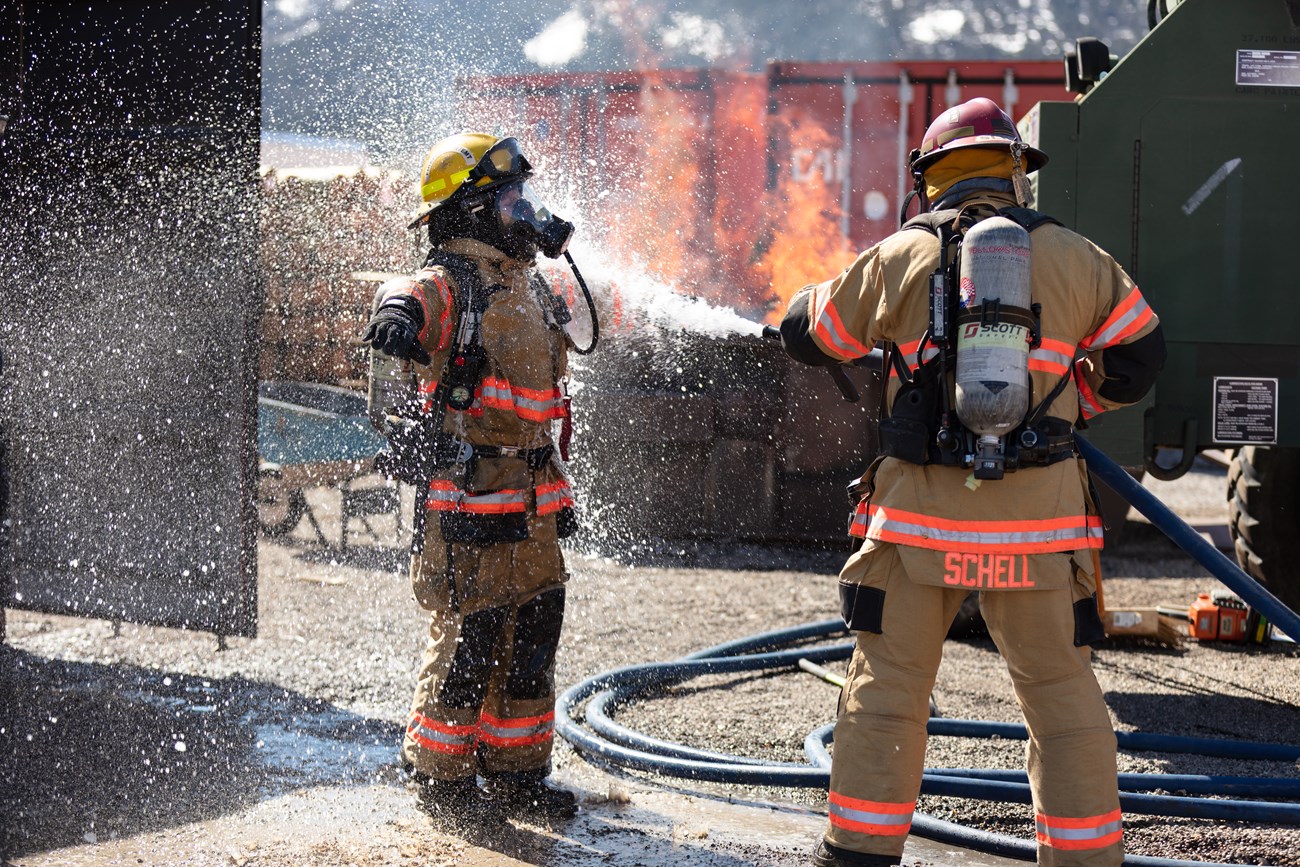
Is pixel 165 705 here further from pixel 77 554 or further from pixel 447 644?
pixel 447 644

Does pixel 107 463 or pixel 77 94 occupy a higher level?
pixel 77 94

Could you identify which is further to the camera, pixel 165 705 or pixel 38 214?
pixel 38 214

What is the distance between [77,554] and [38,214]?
1477 millimetres

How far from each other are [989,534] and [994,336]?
0.47 m

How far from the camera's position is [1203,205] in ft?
17.2

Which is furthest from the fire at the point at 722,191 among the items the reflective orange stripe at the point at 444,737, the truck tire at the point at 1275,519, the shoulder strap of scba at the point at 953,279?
A: the shoulder strap of scba at the point at 953,279

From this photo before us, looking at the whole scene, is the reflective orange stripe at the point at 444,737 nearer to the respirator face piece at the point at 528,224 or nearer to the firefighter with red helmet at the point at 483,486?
the firefighter with red helmet at the point at 483,486

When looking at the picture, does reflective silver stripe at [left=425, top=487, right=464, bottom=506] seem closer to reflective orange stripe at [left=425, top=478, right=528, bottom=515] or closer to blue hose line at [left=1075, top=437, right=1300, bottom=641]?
reflective orange stripe at [left=425, top=478, right=528, bottom=515]

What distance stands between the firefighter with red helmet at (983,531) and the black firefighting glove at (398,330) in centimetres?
128

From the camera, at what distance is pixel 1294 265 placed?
5266mm

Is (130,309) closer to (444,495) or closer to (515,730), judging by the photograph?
(444,495)

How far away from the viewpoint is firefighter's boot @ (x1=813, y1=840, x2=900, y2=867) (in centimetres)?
310

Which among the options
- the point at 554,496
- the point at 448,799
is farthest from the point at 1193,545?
the point at 448,799

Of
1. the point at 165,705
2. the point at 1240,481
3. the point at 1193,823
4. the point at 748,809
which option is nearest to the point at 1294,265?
the point at 1240,481
